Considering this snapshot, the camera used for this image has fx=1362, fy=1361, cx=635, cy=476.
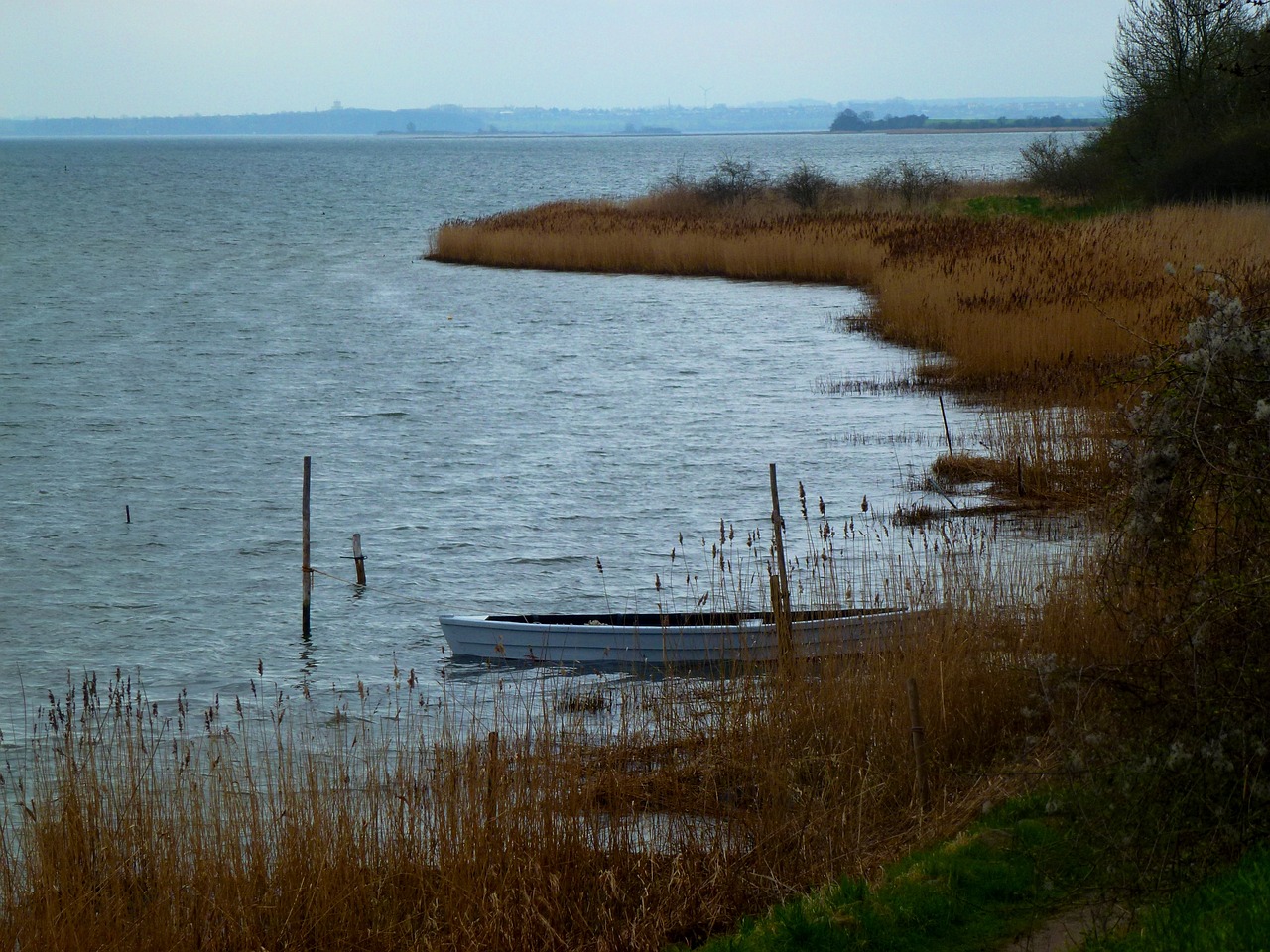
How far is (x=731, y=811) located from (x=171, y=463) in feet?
58.2

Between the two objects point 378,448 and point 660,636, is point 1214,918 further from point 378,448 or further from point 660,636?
point 378,448

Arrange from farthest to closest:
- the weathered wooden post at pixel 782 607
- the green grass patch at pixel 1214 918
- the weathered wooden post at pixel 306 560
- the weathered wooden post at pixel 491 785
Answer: the weathered wooden post at pixel 306 560 → the weathered wooden post at pixel 782 607 → the weathered wooden post at pixel 491 785 → the green grass patch at pixel 1214 918

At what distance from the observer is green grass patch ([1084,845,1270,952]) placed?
16.4ft

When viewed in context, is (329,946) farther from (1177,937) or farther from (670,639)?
(670,639)

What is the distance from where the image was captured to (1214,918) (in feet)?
17.1

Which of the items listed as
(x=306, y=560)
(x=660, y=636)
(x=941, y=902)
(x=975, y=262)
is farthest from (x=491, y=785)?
(x=975, y=262)

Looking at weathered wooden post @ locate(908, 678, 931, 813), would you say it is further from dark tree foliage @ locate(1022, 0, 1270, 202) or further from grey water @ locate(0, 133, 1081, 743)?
dark tree foliage @ locate(1022, 0, 1270, 202)

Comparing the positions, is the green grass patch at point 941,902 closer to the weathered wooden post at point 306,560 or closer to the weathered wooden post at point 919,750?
the weathered wooden post at point 919,750

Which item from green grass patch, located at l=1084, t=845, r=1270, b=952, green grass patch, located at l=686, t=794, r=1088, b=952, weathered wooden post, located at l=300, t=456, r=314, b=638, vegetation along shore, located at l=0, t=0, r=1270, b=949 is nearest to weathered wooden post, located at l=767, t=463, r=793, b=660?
vegetation along shore, located at l=0, t=0, r=1270, b=949

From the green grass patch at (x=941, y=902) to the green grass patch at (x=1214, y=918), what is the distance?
23.8 inches

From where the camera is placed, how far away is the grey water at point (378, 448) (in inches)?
602

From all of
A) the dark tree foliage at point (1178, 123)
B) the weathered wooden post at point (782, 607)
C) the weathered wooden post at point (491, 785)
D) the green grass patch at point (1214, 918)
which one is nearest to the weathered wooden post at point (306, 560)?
the weathered wooden post at point (782, 607)

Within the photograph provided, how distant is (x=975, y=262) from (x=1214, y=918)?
26244mm

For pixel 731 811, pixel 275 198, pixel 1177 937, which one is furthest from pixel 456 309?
pixel 275 198
